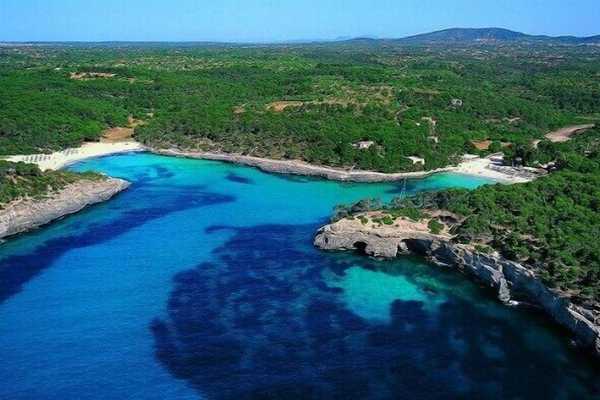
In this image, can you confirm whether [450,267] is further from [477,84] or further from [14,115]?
[477,84]

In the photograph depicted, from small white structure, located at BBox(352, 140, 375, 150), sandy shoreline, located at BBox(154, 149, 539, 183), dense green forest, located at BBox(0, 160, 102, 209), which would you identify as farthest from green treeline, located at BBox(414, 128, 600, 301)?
dense green forest, located at BBox(0, 160, 102, 209)

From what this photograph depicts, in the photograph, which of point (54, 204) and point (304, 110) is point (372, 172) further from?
point (54, 204)

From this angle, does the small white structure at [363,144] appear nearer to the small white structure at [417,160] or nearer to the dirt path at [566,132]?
the small white structure at [417,160]

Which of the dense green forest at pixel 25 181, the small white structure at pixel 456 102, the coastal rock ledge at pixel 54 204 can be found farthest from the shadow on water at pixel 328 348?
the small white structure at pixel 456 102

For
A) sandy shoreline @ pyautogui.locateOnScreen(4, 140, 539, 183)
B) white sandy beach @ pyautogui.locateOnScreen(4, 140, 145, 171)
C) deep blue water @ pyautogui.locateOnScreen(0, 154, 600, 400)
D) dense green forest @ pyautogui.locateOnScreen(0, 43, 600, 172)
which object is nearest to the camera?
deep blue water @ pyautogui.locateOnScreen(0, 154, 600, 400)

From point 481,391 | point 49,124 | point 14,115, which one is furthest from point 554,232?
point 14,115

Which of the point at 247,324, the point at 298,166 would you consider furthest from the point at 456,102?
the point at 247,324

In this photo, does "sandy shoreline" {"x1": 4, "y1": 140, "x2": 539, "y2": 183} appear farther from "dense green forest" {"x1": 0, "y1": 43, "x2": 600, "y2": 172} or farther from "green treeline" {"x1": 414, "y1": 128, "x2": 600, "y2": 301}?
"green treeline" {"x1": 414, "y1": 128, "x2": 600, "y2": 301}
